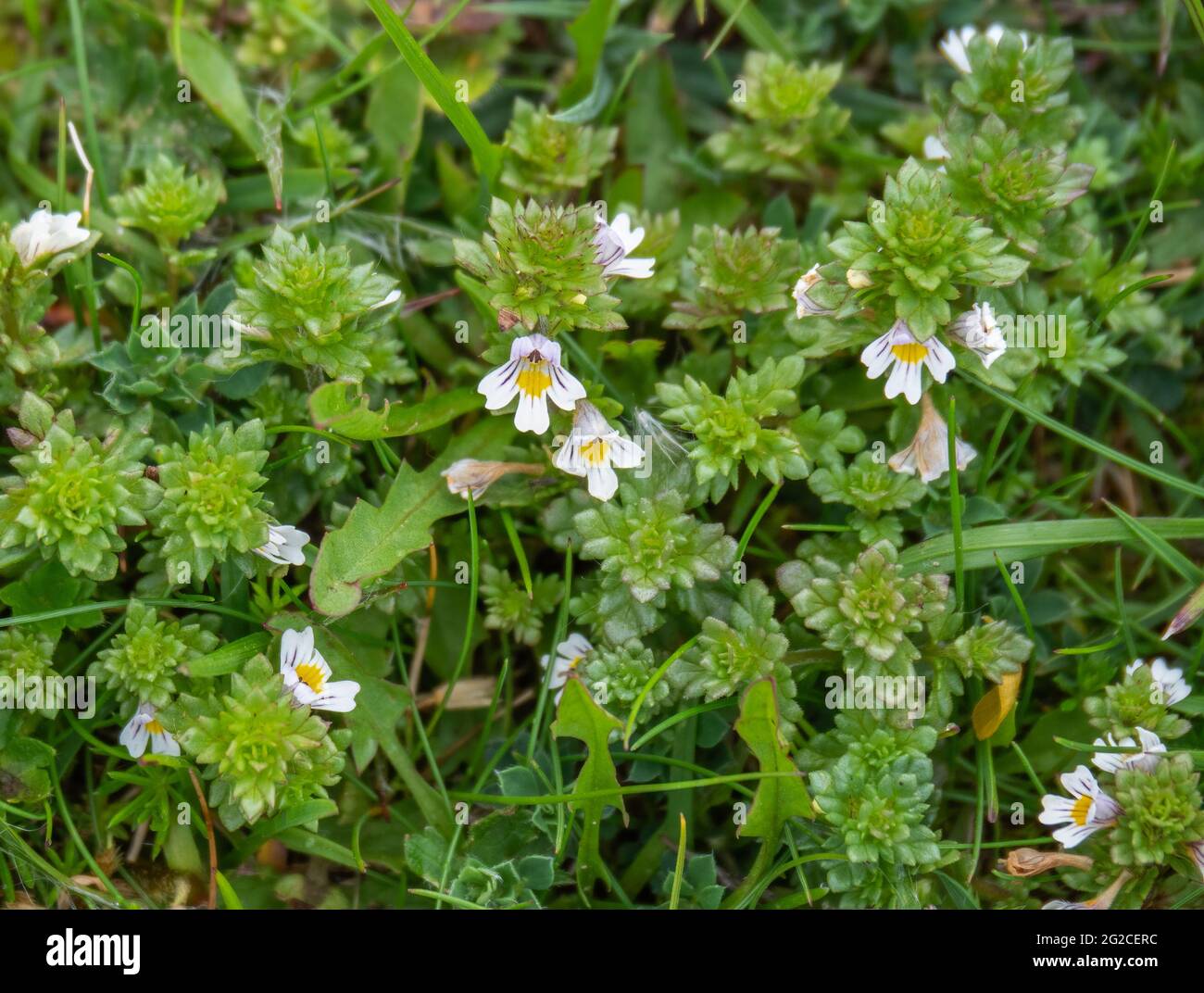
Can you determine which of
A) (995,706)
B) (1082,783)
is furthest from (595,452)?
(1082,783)

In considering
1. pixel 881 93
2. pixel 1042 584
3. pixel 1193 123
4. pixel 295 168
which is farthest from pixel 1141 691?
pixel 295 168

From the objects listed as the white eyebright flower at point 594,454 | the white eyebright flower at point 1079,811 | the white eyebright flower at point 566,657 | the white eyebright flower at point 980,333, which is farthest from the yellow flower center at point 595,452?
the white eyebright flower at point 1079,811

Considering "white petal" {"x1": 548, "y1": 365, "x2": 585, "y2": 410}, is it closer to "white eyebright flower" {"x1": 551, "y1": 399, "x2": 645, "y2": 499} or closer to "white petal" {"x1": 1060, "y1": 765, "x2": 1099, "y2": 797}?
"white eyebright flower" {"x1": 551, "y1": 399, "x2": 645, "y2": 499}

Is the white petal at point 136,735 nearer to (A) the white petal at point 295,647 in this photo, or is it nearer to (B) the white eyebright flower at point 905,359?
(A) the white petal at point 295,647

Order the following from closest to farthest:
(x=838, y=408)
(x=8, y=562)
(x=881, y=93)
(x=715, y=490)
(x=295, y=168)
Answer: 1. (x=8, y=562)
2. (x=715, y=490)
3. (x=838, y=408)
4. (x=295, y=168)
5. (x=881, y=93)

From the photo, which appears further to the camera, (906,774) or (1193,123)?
(1193,123)
